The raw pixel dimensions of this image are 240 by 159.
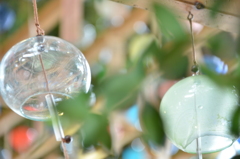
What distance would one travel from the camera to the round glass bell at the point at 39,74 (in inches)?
43.2

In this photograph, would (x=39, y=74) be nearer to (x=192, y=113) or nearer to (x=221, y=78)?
(x=192, y=113)

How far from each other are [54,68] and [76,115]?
66cm

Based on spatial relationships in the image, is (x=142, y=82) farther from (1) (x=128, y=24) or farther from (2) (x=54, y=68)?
(1) (x=128, y=24)

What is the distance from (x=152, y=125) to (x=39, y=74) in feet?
2.22

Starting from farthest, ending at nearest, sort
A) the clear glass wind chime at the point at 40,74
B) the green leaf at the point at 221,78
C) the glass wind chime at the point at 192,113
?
the clear glass wind chime at the point at 40,74 < the glass wind chime at the point at 192,113 < the green leaf at the point at 221,78

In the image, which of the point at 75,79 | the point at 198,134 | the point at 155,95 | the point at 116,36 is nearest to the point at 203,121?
the point at 198,134

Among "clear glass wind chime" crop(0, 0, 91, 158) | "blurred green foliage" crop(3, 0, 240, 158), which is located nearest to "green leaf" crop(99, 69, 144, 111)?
"blurred green foliage" crop(3, 0, 240, 158)

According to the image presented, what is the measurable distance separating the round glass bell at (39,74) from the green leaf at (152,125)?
0.62 meters

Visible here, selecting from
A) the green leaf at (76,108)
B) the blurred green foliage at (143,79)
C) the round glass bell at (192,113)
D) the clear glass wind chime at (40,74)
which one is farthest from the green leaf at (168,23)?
the clear glass wind chime at (40,74)

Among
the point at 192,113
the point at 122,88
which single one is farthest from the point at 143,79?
the point at 192,113

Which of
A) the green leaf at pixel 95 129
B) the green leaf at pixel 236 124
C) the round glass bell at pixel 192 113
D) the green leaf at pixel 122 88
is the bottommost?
the round glass bell at pixel 192 113

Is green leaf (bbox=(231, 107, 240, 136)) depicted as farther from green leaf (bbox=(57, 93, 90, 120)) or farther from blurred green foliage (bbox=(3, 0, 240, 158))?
green leaf (bbox=(57, 93, 90, 120))

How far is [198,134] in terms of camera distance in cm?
98

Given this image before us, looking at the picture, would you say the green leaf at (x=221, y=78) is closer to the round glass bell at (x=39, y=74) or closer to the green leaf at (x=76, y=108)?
the green leaf at (x=76, y=108)
